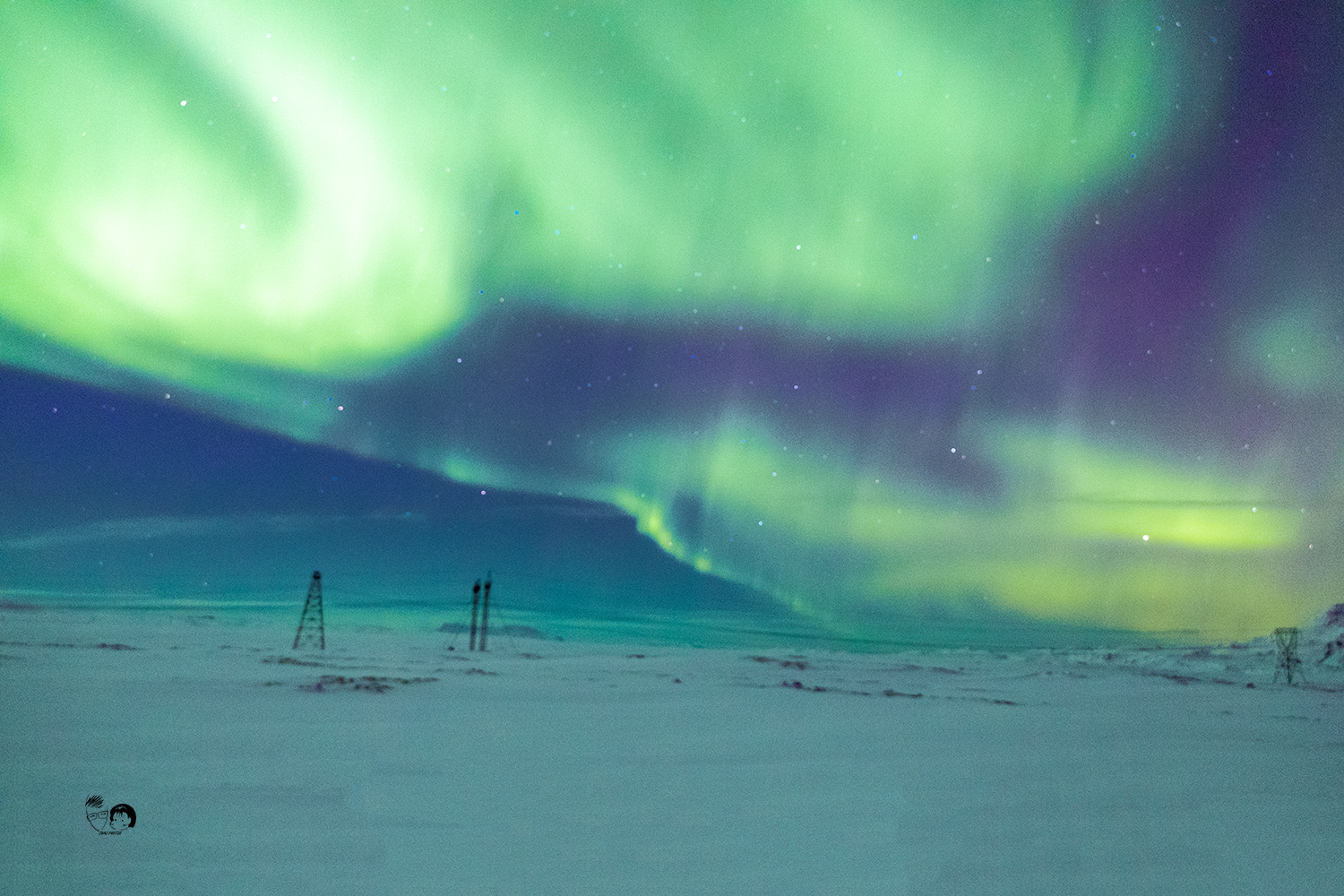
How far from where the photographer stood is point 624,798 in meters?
12.1

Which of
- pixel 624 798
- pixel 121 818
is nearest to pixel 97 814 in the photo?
pixel 121 818

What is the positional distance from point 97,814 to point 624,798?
21.4 ft

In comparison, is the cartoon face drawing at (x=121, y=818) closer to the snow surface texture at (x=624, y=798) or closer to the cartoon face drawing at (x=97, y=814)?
the cartoon face drawing at (x=97, y=814)

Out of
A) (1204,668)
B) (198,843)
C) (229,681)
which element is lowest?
(1204,668)

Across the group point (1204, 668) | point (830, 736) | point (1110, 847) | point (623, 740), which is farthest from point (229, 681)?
point (1204, 668)

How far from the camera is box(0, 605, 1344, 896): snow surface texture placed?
8.37m

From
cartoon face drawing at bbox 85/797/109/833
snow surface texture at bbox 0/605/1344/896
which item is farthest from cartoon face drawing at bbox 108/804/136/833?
snow surface texture at bbox 0/605/1344/896

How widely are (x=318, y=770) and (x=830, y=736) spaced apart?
42.3ft

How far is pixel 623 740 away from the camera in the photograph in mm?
19047

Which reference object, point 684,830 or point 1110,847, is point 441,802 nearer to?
point 684,830

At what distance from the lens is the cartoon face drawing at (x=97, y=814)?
8820 mm

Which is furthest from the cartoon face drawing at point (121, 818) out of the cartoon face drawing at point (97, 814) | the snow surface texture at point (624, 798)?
the snow surface texture at point (624, 798)

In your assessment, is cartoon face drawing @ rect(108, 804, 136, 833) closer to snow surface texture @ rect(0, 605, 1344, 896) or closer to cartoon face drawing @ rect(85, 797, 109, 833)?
cartoon face drawing @ rect(85, 797, 109, 833)

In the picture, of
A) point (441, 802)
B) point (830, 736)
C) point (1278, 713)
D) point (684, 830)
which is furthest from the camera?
point (1278, 713)
